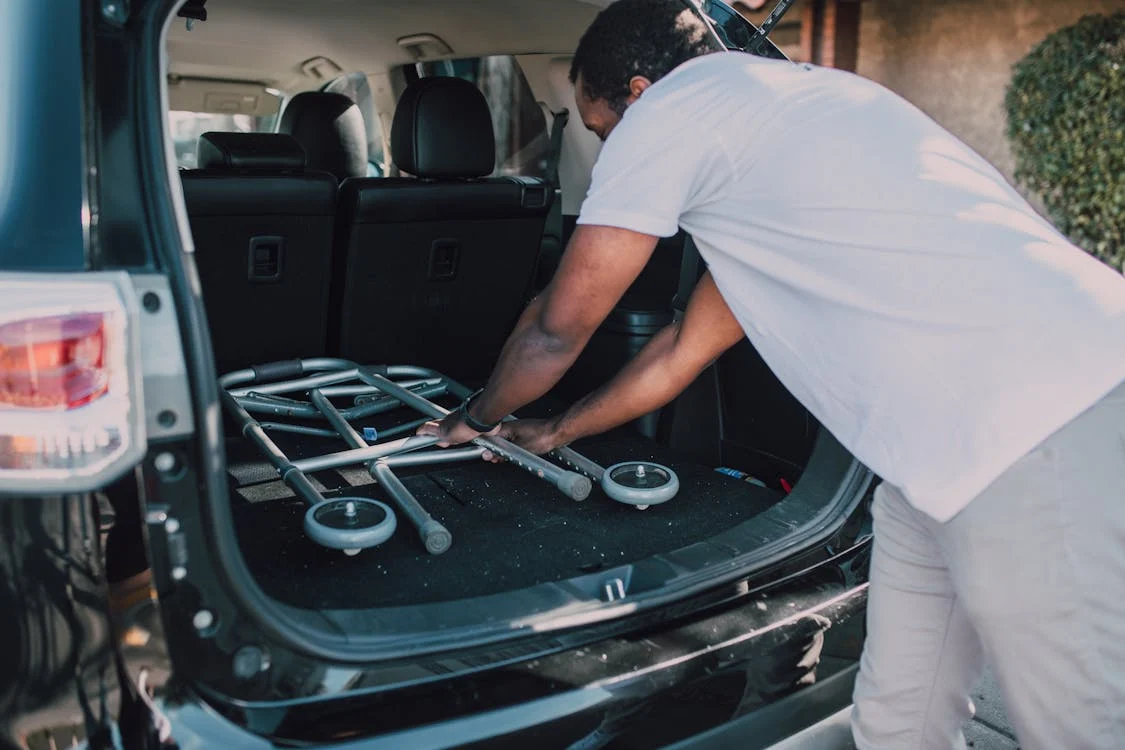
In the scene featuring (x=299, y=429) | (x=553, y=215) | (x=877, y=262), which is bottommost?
(x=299, y=429)

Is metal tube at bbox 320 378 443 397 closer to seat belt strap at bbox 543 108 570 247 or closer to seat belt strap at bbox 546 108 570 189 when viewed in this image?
seat belt strap at bbox 543 108 570 247

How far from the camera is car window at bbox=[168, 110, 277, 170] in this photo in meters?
4.27

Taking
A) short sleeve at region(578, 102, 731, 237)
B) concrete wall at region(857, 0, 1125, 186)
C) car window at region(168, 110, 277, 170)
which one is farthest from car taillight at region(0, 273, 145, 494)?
concrete wall at region(857, 0, 1125, 186)

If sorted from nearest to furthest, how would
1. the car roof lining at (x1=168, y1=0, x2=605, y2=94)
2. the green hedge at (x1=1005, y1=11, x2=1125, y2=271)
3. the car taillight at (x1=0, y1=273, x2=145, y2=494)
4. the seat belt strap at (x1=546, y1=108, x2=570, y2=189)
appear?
the car taillight at (x1=0, y1=273, x2=145, y2=494)
the car roof lining at (x1=168, y1=0, x2=605, y2=94)
the seat belt strap at (x1=546, y1=108, x2=570, y2=189)
the green hedge at (x1=1005, y1=11, x2=1125, y2=271)

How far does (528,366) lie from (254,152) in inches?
56.4

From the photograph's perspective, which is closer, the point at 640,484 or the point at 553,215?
the point at 640,484

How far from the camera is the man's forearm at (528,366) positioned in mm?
2023

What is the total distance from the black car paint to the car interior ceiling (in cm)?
43

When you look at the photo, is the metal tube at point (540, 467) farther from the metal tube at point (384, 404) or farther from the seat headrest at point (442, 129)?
the seat headrest at point (442, 129)

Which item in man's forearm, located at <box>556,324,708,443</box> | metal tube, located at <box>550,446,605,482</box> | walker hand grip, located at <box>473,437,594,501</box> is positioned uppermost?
man's forearm, located at <box>556,324,708,443</box>

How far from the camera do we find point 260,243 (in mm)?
3035

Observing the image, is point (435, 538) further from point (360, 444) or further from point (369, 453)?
point (360, 444)

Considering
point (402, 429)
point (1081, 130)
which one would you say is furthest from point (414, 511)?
point (1081, 130)

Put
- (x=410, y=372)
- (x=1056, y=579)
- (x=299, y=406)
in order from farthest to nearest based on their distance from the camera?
1. (x=410, y=372)
2. (x=299, y=406)
3. (x=1056, y=579)
